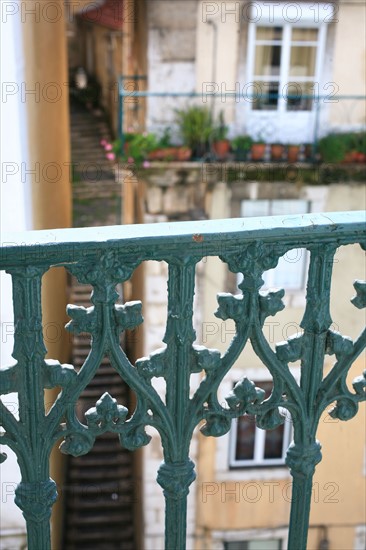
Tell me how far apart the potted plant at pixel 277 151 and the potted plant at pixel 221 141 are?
1.48 feet

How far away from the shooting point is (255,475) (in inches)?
342

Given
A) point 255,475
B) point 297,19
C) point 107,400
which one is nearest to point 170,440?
point 107,400

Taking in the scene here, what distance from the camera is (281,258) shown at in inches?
303

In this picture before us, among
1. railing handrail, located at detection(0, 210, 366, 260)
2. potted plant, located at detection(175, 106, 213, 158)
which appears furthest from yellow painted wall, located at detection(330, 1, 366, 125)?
railing handrail, located at detection(0, 210, 366, 260)

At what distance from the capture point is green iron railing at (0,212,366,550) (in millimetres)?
1513

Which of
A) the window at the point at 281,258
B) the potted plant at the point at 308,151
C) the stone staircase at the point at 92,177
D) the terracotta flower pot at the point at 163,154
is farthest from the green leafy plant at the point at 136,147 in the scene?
the stone staircase at the point at 92,177

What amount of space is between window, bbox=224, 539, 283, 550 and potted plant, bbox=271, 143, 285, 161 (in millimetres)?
4385

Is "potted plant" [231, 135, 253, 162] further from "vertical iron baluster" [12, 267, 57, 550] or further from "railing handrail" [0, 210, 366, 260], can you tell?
"vertical iron baluster" [12, 267, 57, 550]

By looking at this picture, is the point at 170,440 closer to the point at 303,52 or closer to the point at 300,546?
the point at 300,546

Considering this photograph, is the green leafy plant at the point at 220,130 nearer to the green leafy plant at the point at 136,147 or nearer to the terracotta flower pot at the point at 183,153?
the terracotta flower pot at the point at 183,153

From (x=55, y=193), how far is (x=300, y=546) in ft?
21.9

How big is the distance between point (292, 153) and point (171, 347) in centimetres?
641

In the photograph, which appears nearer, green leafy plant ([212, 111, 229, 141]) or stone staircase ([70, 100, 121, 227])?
green leafy plant ([212, 111, 229, 141])

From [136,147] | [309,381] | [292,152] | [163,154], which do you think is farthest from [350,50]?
[309,381]
